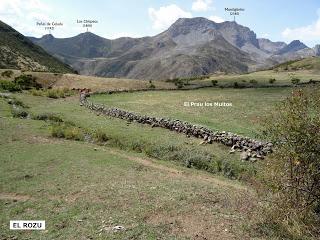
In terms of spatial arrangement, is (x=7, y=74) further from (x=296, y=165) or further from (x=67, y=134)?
(x=296, y=165)

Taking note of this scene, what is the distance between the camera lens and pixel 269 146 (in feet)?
89.9

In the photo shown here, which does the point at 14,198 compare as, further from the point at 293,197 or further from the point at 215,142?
the point at 215,142

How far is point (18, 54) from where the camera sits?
158 metres

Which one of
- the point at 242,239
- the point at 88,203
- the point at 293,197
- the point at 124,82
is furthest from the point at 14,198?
the point at 124,82

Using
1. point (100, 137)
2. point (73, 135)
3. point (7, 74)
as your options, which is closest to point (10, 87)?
point (7, 74)

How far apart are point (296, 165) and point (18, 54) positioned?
156668 millimetres

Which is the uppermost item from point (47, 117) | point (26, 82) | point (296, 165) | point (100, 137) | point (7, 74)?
point (7, 74)

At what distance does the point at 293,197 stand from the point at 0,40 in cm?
17092

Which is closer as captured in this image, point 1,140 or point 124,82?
point 1,140

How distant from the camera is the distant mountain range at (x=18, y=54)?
14450 cm

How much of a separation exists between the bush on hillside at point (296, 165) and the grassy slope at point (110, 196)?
1.88 metres

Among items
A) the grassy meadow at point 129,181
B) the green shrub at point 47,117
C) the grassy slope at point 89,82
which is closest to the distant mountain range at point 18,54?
the grassy slope at point 89,82

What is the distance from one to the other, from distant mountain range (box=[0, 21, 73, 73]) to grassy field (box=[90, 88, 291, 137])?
85553mm

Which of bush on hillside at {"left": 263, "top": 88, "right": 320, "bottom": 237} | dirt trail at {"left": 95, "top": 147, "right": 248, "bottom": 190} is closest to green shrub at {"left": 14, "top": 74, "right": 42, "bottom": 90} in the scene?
dirt trail at {"left": 95, "top": 147, "right": 248, "bottom": 190}
